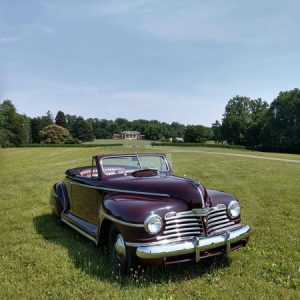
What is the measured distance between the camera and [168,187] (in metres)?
4.96

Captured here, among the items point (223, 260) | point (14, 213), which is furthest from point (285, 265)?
point (14, 213)

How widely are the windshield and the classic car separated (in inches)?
0.7

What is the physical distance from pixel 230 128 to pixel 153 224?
8837 centimetres

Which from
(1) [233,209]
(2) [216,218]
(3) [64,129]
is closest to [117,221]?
(2) [216,218]

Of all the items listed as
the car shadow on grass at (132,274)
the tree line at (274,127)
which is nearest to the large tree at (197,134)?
the tree line at (274,127)

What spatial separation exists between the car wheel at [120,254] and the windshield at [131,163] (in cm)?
123

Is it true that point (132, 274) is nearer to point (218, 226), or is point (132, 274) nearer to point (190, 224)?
point (190, 224)

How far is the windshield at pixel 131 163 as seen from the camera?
20.0ft

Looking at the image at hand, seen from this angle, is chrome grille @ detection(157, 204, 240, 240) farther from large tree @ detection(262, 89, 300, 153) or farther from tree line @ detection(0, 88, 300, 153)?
large tree @ detection(262, 89, 300, 153)

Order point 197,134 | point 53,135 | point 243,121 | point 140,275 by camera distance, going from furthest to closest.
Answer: point 197,134 < point 53,135 < point 243,121 < point 140,275

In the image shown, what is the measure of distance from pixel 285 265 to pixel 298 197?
536cm

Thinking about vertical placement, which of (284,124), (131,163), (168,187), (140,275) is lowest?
(140,275)

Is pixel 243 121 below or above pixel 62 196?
above

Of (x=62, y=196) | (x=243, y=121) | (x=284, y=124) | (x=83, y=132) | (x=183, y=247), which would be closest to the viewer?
(x=183, y=247)
